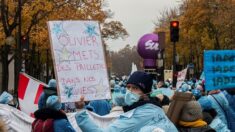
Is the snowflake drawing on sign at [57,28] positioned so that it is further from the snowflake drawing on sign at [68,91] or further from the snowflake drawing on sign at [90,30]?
the snowflake drawing on sign at [68,91]

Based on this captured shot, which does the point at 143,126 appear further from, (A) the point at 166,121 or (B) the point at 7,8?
(B) the point at 7,8

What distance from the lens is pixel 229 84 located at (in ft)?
27.1

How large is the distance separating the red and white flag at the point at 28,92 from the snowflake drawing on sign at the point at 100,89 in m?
3.51

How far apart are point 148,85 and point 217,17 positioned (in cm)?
4242

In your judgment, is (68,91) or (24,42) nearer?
(68,91)

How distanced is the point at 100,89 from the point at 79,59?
1.48ft

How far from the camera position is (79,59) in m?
7.74

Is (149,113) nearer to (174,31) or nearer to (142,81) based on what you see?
(142,81)

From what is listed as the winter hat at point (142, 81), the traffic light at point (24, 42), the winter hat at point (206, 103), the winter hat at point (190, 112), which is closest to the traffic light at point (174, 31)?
the traffic light at point (24, 42)

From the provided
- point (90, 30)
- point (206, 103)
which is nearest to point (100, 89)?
point (90, 30)

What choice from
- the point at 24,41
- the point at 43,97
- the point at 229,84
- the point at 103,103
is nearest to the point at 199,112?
the point at 229,84

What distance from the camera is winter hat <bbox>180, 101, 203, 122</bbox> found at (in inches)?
227

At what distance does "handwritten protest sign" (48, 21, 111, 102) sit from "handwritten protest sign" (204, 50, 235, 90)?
134 cm

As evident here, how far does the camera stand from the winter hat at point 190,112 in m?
5.76
